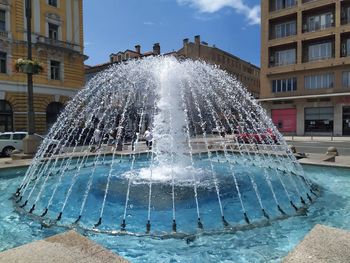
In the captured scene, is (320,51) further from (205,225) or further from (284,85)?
(205,225)

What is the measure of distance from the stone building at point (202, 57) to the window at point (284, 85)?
14.1 m

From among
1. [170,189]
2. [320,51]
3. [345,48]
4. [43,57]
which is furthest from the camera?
[320,51]

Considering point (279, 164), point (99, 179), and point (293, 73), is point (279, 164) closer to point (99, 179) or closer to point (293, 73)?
point (99, 179)

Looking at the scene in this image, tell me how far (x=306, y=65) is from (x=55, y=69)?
94.5 feet

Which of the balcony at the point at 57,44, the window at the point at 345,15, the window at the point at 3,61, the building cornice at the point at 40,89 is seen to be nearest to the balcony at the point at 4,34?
the window at the point at 3,61

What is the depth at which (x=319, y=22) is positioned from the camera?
3853cm

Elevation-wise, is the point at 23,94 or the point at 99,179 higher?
the point at 23,94

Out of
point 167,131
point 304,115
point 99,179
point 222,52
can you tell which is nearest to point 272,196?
point 167,131

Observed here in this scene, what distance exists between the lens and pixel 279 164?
1386 centimetres

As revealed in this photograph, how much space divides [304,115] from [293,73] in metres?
5.44

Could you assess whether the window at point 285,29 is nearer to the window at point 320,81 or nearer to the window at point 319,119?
the window at point 320,81

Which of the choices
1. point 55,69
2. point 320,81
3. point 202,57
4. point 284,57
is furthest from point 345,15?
point 55,69

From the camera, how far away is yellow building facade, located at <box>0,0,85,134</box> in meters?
29.8

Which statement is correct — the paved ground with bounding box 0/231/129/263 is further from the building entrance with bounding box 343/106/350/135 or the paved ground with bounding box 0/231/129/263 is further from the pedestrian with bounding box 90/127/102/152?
the building entrance with bounding box 343/106/350/135
